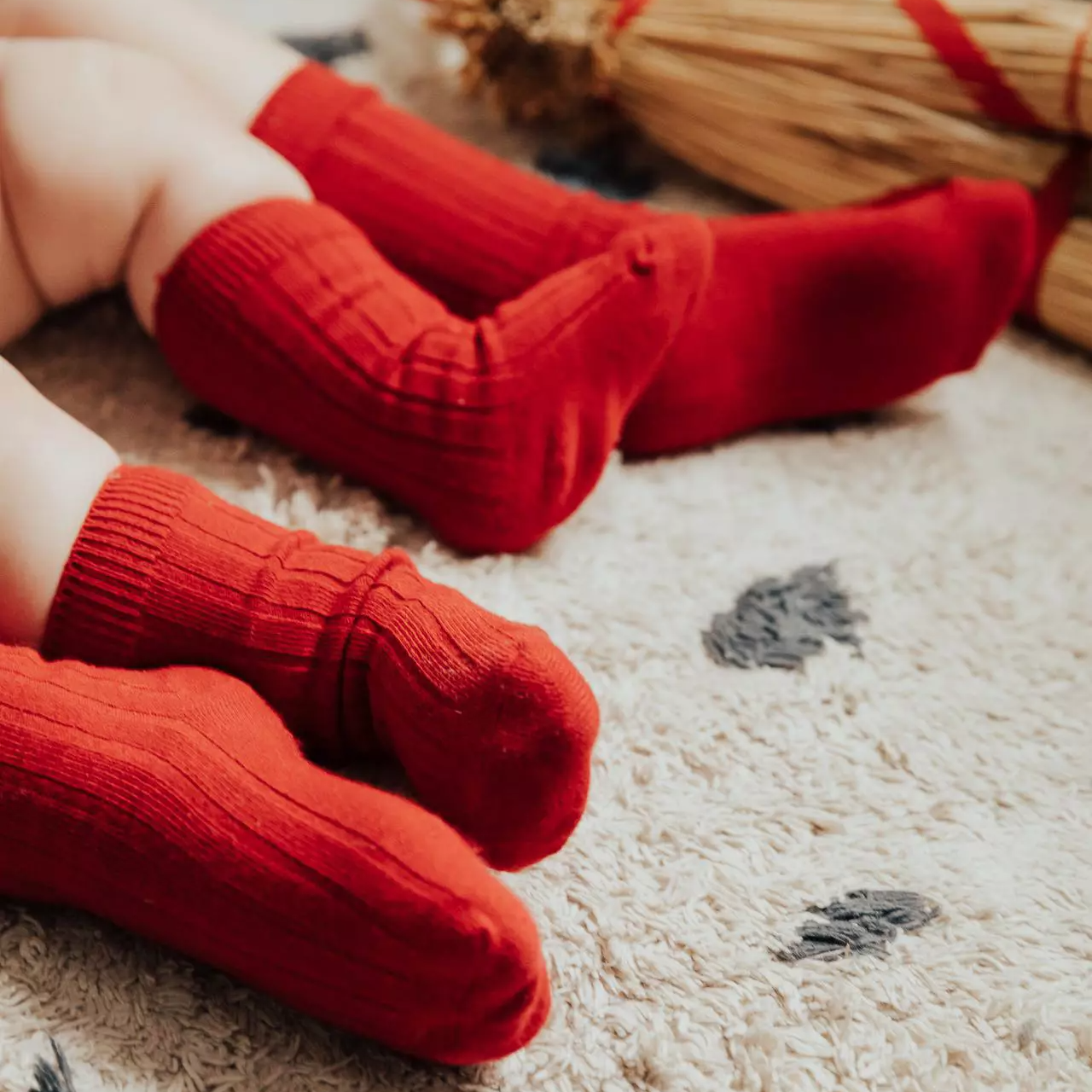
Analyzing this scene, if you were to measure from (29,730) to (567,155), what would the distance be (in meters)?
0.75

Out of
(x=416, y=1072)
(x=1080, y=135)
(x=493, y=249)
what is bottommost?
(x=416, y=1072)

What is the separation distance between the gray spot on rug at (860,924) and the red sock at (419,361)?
25cm

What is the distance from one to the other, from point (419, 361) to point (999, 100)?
0.53 metres

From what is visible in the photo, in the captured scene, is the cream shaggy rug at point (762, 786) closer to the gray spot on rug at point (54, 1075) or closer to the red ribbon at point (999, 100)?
the gray spot on rug at point (54, 1075)

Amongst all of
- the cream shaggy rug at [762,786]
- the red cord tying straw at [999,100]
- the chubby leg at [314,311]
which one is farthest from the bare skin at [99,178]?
the red cord tying straw at [999,100]

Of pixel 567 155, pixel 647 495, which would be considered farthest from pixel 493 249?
pixel 567 155

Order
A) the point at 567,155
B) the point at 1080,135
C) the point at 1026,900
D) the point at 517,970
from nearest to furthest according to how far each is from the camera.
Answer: the point at 517,970, the point at 1026,900, the point at 1080,135, the point at 567,155

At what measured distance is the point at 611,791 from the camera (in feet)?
1.76

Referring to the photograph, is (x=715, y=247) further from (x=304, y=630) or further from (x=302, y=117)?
(x=304, y=630)

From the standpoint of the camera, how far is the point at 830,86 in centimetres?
90

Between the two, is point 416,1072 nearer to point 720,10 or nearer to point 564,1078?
point 564,1078

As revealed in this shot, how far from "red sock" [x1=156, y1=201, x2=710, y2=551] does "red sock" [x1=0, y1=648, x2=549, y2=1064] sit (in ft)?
0.63

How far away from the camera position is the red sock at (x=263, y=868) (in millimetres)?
395

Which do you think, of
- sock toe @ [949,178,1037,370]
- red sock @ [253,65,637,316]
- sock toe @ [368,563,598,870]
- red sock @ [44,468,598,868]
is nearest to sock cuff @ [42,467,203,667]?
red sock @ [44,468,598,868]
